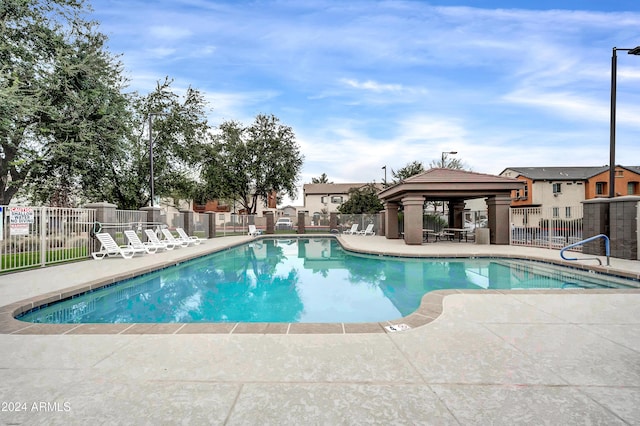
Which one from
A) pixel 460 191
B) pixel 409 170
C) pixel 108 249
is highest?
pixel 409 170

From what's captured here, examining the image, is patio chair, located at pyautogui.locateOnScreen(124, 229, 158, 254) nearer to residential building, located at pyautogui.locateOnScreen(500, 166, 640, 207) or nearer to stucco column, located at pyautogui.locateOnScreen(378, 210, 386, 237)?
stucco column, located at pyautogui.locateOnScreen(378, 210, 386, 237)

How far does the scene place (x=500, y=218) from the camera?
653 inches

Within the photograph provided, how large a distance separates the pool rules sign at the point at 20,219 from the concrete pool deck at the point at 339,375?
226 inches

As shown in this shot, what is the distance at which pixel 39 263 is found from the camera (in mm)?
10359

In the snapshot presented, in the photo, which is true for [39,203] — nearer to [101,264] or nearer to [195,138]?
[195,138]

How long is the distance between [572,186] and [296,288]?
41.1 metres

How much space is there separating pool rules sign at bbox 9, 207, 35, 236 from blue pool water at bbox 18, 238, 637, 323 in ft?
11.1

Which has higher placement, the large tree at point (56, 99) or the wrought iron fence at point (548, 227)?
the large tree at point (56, 99)

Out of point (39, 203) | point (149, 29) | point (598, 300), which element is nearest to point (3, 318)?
point (598, 300)

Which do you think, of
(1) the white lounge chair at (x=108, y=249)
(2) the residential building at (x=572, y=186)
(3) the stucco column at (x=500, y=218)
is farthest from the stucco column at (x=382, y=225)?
(2) the residential building at (x=572, y=186)

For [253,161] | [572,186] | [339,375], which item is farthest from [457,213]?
[572,186]

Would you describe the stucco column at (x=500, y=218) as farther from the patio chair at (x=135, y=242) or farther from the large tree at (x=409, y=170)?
the patio chair at (x=135, y=242)

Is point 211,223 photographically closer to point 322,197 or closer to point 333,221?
point 333,221

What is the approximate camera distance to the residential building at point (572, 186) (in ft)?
119
